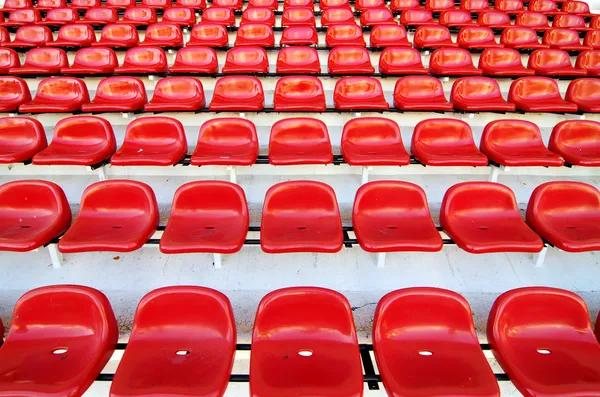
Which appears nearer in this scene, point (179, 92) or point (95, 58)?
point (179, 92)

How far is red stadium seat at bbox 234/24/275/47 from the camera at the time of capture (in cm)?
429

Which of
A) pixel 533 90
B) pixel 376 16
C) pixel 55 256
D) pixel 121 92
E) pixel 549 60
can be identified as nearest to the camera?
pixel 55 256

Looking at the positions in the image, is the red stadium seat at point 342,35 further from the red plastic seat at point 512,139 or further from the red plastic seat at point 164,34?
the red plastic seat at point 512,139

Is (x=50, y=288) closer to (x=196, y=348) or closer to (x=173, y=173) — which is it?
(x=196, y=348)

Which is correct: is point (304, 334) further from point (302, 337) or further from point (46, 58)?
point (46, 58)

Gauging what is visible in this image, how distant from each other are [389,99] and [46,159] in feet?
8.84

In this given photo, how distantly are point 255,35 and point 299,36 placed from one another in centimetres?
45

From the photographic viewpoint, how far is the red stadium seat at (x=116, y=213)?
2.19 metres

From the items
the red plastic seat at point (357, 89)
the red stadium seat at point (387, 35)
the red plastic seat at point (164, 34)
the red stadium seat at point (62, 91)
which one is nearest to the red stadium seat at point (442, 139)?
the red plastic seat at point (357, 89)

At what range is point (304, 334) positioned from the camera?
65.7 inches

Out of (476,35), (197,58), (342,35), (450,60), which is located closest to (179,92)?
(197,58)

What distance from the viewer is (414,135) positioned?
2912mm

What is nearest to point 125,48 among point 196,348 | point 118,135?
point 118,135

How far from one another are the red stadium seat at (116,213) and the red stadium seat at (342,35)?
9.12 feet
